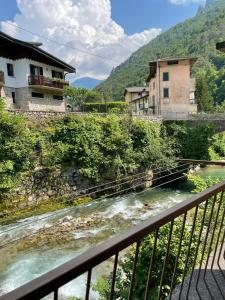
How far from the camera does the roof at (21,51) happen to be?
805 inches

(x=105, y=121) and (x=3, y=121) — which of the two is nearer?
(x=3, y=121)

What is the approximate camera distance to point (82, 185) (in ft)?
52.1

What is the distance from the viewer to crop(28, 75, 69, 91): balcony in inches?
870

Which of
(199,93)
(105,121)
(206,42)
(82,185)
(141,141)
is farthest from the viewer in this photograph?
(206,42)

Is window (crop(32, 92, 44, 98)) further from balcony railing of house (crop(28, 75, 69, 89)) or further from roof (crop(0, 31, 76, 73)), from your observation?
roof (crop(0, 31, 76, 73))

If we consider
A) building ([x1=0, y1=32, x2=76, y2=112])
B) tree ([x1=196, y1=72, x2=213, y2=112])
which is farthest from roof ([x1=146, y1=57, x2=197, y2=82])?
tree ([x1=196, y1=72, x2=213, y2=112])

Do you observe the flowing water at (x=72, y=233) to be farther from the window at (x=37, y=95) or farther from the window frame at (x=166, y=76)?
the window frame at (x=166, y=76)

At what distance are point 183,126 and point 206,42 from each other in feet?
270

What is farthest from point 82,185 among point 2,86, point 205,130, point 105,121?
point 205,130

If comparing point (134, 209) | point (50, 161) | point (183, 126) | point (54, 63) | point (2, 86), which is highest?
point (54, 63)

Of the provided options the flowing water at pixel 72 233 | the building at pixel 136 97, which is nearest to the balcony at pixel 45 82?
the flowing water at pixel 72 233

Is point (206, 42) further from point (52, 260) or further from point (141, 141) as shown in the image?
point (52, 260)

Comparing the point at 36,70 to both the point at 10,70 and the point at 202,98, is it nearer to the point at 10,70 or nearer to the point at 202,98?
the point at 10,70

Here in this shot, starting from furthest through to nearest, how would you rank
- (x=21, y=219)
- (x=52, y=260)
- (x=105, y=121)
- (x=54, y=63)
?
(x=54, y=63)
(x=105, y=121)
(x=21, y=219)
(x=52, y=260)
